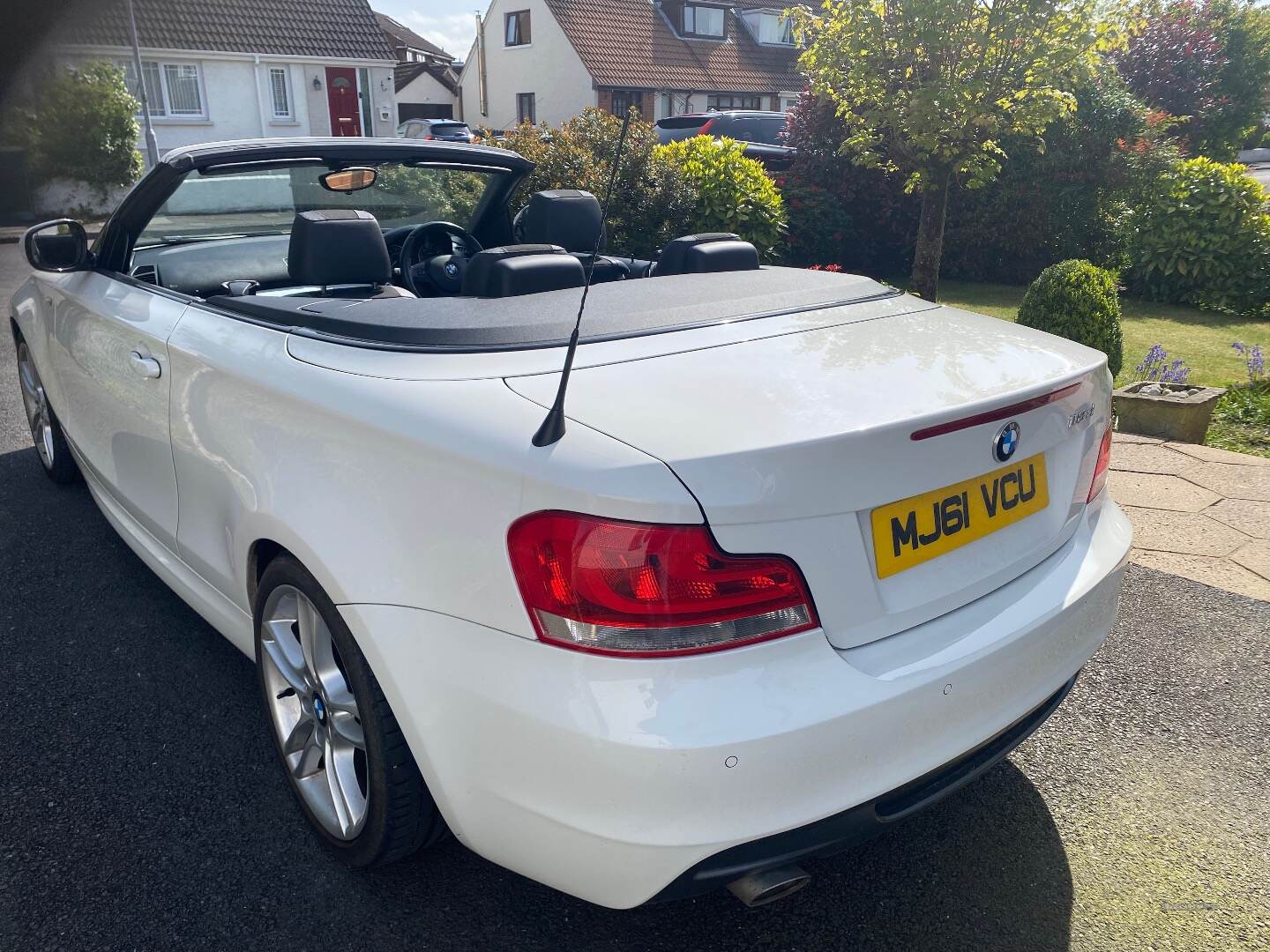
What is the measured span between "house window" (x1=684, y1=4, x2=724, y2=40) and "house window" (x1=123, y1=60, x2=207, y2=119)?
1904cm

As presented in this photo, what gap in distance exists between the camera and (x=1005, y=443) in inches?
76.9

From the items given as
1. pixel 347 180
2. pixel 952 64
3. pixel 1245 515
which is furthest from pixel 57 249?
pixel 952 64

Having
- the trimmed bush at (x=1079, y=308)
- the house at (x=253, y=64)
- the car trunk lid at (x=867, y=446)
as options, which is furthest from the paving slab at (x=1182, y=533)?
the house at (x=253, y=64)

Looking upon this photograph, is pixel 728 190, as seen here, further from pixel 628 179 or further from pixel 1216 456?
pixel 1216 456

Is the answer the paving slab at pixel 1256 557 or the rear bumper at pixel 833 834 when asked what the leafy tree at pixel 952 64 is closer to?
the paving slab at pixel 1256 557

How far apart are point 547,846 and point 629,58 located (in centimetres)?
3882

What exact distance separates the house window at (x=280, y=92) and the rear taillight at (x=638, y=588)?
31989 mm

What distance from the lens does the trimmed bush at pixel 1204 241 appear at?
33.8 ft

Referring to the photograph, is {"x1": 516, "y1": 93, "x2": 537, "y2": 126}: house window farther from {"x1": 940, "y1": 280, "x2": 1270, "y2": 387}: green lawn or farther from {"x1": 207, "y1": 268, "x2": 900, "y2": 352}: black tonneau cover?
{"x1": 207, "y1": 268, "x2": 900, "y2": 352}: black tonneau cover

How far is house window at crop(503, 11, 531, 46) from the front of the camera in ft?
127

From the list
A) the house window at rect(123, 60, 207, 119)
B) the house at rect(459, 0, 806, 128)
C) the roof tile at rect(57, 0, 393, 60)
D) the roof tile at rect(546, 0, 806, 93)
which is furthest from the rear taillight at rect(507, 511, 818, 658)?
the roof tile at rect(546, 0, 806, 93)

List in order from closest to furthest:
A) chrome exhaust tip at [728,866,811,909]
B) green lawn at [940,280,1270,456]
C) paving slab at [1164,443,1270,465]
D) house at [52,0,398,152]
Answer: chrome exhaust tip at [728,866,811,909] < paving slab at [1164,443,1270,465] < green lawn at [940,280,1270,456] < house at [52,0,398,152]

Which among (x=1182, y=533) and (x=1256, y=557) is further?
(x=1182, y=533)

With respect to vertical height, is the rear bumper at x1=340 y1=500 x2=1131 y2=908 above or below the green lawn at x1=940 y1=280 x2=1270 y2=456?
above
